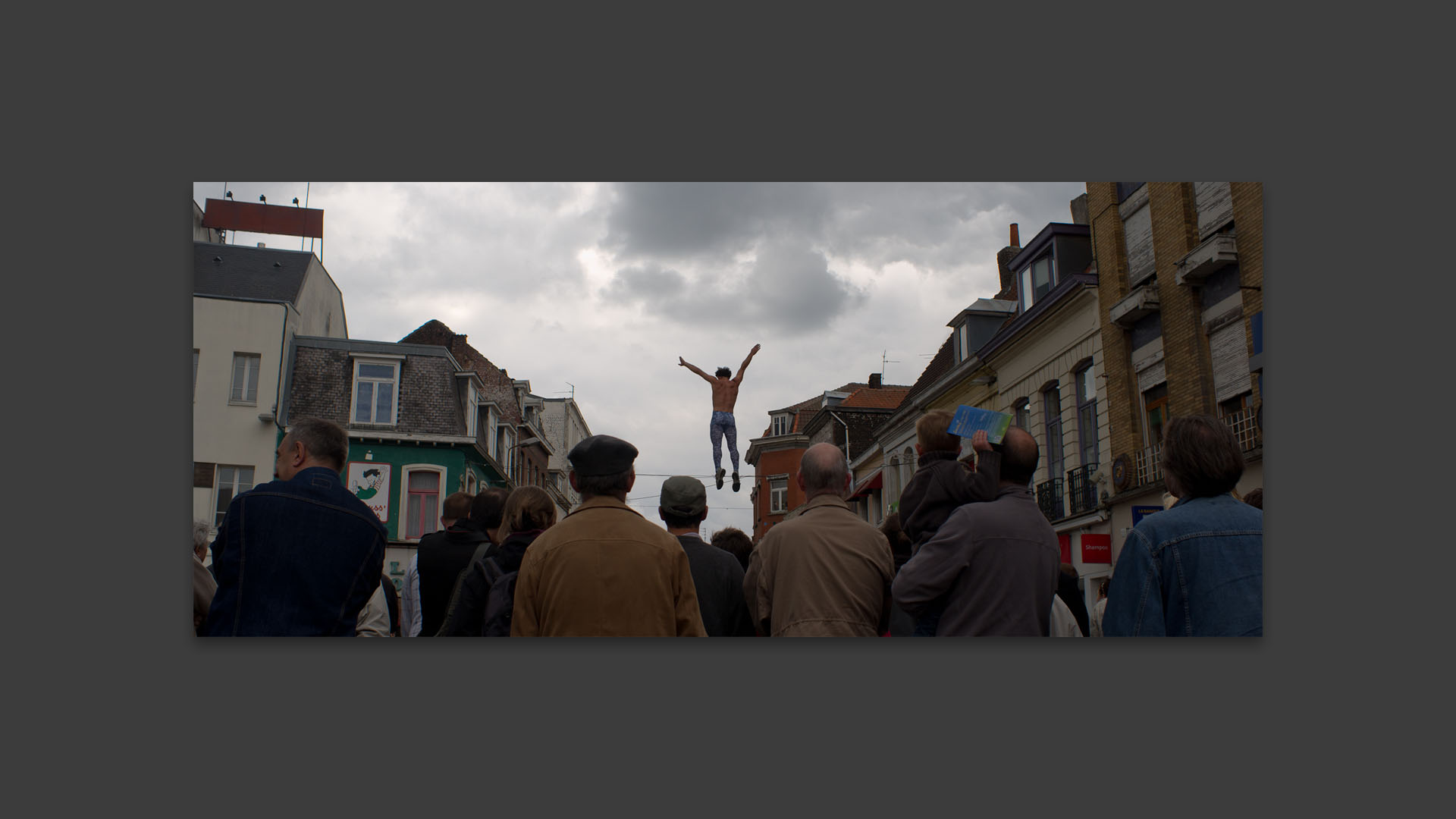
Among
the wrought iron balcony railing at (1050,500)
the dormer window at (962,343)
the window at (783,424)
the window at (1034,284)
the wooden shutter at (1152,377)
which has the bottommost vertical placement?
the wrought iron balcony railing at (1050,500)

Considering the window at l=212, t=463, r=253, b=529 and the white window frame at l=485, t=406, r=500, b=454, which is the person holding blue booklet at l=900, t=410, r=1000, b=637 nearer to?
the white window frame at l=485, t=406, r=500, b=454

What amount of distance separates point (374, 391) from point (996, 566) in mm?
2751

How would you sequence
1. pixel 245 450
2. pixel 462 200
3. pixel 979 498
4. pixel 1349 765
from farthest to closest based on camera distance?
pixel 462 200
pixel 245 450
pixel 1349 765
pixel 979 498

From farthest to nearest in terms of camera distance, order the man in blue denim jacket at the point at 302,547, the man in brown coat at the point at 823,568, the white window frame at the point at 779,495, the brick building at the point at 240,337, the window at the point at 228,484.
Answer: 1. the brick building at the point at 240,337
2. the window at the point at 228,484
3. the white window frame at the point at 779,495
4. the man in blue denim jacket at the point at 302,547
5. the man in brown coat at the point at 823,568

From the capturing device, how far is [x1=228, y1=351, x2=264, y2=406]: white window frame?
460 centimetres

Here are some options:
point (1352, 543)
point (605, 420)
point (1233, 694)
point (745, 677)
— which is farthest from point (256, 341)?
point (1352, 543)

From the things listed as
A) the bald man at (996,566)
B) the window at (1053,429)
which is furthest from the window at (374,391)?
the window at (1053,429)

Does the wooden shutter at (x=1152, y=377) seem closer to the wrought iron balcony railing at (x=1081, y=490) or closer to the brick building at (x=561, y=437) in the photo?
the wrought iron balcony railing at (x=1081, y=490)

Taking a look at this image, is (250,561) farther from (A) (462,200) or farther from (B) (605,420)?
(A) (462,200)

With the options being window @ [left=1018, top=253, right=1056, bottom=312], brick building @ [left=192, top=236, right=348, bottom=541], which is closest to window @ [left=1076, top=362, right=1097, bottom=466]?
window @ [left=1018, top=253, right=1056, bottom=312]

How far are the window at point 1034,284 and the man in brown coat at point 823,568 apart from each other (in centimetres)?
140

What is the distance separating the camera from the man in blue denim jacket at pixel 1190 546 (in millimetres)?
3654

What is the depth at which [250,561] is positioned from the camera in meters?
3.95

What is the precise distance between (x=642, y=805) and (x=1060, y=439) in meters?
2.24
